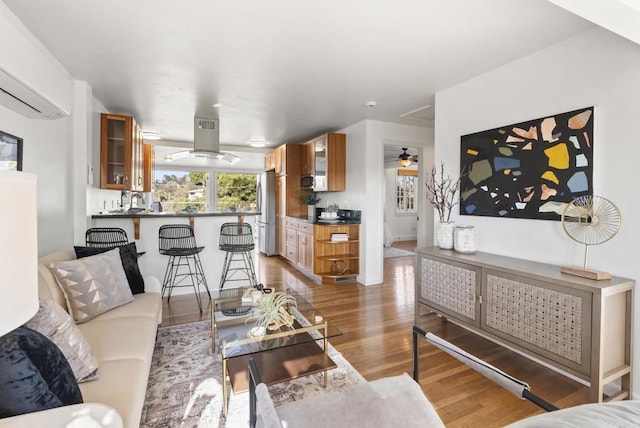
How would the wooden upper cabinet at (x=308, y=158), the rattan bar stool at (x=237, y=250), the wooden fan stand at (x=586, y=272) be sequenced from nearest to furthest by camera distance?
the wooden fan stand at (x=586, y=272)
the rattan bar stool at (x=237, y=250)
the wooden upper cabinet at (x=308, y=158)

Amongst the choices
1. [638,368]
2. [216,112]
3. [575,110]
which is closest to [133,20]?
[216,112]

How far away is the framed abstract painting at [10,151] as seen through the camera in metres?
1.89

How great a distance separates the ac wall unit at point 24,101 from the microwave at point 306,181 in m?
3.80

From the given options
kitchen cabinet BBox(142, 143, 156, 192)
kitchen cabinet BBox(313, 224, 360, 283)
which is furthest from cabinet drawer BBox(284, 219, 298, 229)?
kitchen cabinet BBox(142, 143, 156, 192)

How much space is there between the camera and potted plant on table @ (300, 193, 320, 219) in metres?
5.61

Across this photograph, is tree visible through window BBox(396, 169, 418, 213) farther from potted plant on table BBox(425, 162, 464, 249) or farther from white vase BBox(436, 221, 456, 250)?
white vase BBox(436, 221, 456, 250)

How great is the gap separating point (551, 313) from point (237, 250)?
9.97 feet

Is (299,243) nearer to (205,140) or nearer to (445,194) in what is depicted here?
(205,140)

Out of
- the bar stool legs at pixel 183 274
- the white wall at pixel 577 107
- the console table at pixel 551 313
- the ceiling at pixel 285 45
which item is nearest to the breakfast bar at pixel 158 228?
the bar stool legs at pixel 183 274

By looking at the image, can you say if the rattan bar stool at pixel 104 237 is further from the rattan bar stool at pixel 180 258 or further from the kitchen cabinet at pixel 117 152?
the kitchen cabinet at pixel 117 152

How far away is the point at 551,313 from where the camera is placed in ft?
6.33

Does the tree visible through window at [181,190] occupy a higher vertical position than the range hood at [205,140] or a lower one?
lower

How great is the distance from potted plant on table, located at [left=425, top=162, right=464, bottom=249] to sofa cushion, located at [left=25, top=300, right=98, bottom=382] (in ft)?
8.96

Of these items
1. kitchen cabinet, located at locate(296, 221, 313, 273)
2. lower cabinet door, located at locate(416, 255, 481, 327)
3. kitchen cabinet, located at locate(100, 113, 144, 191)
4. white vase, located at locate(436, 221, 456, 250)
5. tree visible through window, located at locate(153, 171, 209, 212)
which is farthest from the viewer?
tree visible through window, located at locate(153, 171, 209, 212)
